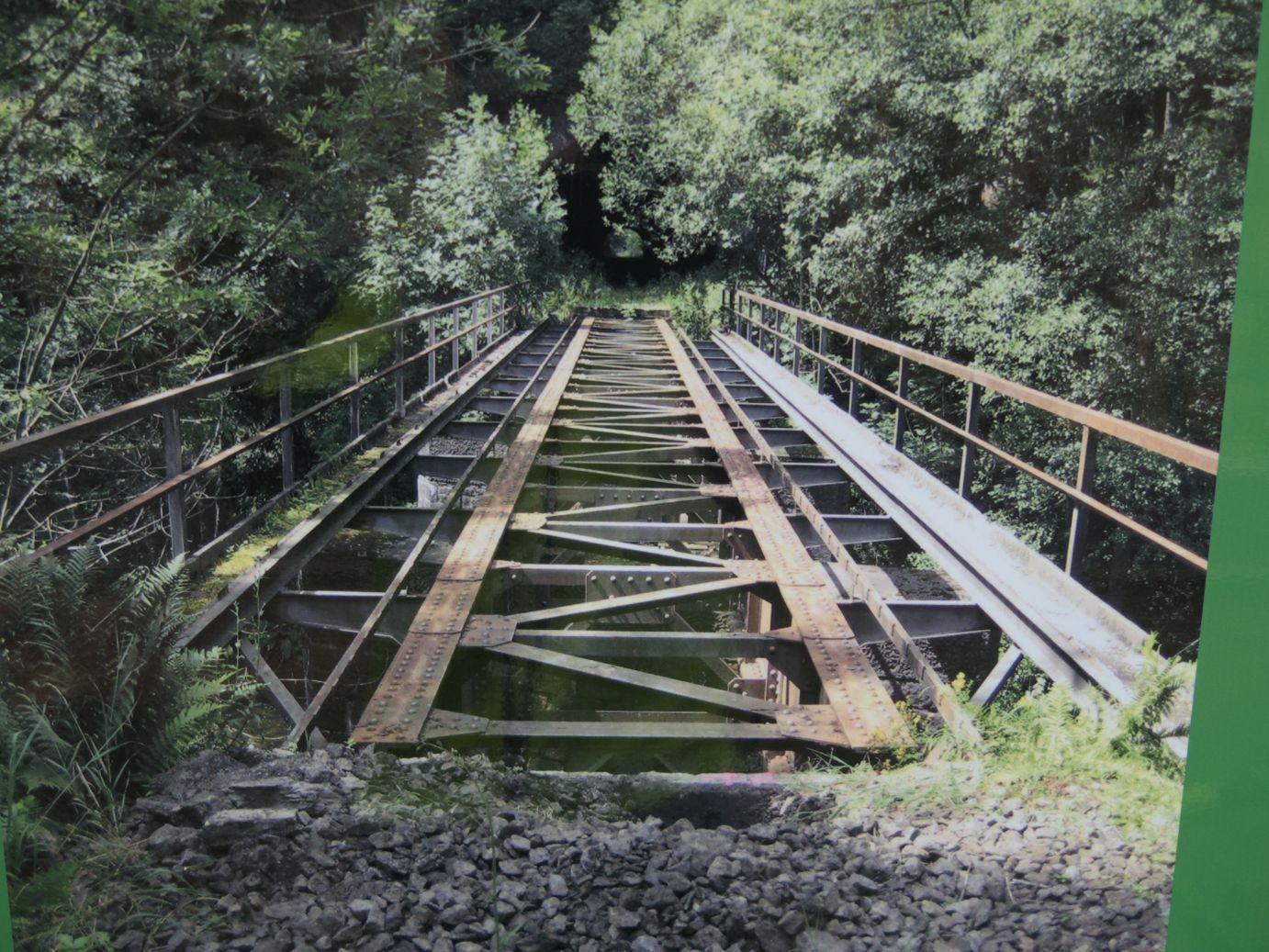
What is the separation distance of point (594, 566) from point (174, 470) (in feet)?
Result: 6.08

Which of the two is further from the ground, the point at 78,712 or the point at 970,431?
the point at 970,431

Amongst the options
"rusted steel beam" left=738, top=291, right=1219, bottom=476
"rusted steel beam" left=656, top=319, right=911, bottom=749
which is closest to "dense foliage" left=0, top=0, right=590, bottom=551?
"rusted steel beam" left=738, top=291, right=1219, bottom=476

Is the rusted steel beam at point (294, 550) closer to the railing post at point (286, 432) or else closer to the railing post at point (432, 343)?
the railing post at point (286, 432)

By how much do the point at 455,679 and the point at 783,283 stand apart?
45.0 feet

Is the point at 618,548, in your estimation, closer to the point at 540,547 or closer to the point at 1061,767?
the point at 540,547

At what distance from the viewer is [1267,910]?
150 centimetres

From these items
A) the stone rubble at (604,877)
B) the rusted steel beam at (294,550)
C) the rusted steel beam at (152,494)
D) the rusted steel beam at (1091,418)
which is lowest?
the stone rubble at (604,877)

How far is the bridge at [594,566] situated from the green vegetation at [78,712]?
20 cm

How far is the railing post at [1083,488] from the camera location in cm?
312

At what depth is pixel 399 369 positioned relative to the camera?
7254 mm

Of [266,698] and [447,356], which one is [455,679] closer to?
[266,698]

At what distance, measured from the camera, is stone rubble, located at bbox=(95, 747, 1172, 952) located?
1734 millimetres

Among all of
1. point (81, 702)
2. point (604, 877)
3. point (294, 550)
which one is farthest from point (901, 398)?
point (81, 702)

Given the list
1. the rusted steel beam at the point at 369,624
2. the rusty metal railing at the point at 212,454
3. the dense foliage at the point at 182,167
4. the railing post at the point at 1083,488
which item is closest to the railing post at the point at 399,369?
the rusty metal railing at the point at 212,454
